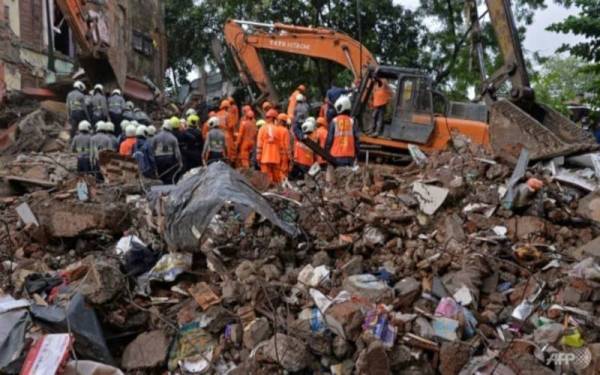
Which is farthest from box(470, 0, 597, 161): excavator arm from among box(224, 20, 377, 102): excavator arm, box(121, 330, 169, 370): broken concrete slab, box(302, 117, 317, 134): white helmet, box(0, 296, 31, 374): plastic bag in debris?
box(0, 296, 31, 374): plastic bag in debris

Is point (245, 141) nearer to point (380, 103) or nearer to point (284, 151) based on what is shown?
point (284, 151)

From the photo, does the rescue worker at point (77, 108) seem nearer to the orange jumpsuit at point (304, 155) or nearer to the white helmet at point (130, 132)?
the white helmet at point (130, 132)

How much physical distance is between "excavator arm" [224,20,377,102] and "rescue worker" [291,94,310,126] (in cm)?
110

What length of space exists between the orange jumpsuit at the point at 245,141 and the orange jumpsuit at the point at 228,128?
5.7 inches

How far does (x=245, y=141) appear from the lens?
37.7 ft

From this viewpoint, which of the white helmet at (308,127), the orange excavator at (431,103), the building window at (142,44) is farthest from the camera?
the building window at (142,44)

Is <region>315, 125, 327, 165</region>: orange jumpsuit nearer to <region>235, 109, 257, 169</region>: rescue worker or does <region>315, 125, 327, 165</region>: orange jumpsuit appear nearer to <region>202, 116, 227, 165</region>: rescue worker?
<region>202, 116, 227, 165</region>: rescue worker

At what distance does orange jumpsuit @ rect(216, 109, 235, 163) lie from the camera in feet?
37.6

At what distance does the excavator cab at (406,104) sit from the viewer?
9.55 meters

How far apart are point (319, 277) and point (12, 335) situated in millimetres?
2168

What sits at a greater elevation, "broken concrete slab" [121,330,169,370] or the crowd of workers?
the crowd of workers

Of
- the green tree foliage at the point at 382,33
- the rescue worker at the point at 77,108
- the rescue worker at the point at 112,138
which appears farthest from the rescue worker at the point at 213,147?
the green tree foliage at the point at 382,33

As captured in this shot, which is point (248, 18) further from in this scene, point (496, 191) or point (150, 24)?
point (496, 191)

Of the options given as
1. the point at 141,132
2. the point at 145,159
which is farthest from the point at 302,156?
the point at 141,132
